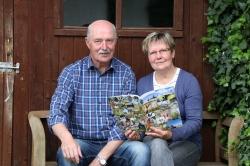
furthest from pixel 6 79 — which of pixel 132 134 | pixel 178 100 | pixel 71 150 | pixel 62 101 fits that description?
pixel 178 100

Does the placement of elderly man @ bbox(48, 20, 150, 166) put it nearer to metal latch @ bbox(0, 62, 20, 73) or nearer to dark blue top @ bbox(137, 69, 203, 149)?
dark blue top @ bbox(137, 69, 203, 149)

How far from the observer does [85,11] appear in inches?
185

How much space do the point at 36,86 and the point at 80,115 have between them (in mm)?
674

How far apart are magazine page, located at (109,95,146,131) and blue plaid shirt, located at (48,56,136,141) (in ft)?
1.00

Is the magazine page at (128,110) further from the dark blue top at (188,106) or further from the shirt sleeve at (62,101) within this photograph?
the shirt sleeve at (62,101)

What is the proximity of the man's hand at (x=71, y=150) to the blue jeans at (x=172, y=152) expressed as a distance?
18.9 inches

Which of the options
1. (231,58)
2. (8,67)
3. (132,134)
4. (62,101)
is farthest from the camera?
(8,67)

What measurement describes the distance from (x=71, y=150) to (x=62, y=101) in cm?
43

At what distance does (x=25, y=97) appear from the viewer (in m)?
4.70

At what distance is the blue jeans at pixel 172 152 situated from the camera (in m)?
3.77

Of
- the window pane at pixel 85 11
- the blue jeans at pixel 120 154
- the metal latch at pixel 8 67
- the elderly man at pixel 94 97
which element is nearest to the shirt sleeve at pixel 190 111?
the blue jeans at pixel 120 154

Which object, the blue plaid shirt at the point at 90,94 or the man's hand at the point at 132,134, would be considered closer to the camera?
the man's hand at the point at 132,134

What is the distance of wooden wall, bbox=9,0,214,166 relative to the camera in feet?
15.4

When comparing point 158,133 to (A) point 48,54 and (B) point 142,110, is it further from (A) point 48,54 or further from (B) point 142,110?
(A) point 48,54
